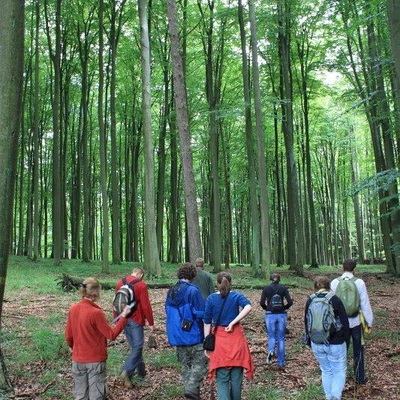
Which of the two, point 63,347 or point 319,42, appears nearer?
point 63,347

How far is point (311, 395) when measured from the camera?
20.1ft

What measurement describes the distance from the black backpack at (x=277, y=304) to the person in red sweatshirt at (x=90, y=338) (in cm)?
357

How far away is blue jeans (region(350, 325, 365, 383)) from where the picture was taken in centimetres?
643

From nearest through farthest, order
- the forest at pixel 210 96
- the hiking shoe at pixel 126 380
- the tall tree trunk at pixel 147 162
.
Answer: the hiking shoe at pixel 126 380, the tall tree trunk at pixel 147 162, the forest at pixel 210 96

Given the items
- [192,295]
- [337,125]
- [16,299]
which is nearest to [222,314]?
[192,295]

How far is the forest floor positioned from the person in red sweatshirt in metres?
1.23

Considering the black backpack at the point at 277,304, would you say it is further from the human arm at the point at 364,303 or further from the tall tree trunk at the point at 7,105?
the tall tree trunk at the point at 7,105

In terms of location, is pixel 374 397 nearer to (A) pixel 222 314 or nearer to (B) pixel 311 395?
(B) pixel 311 395

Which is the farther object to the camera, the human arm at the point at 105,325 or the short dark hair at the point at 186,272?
the short dark hair at the point at 186,272

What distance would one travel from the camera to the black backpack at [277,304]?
7.61 metres

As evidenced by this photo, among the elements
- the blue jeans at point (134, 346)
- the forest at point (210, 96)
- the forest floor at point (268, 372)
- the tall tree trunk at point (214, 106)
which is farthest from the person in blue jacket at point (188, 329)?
the tall tree trunk at point (214, 106)

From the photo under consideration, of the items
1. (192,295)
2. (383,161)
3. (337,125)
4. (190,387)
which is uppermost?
(337,125)

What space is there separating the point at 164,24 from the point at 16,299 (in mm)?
17499

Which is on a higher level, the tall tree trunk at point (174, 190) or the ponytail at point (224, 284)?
the tall tree trunk at point (174, 190)
